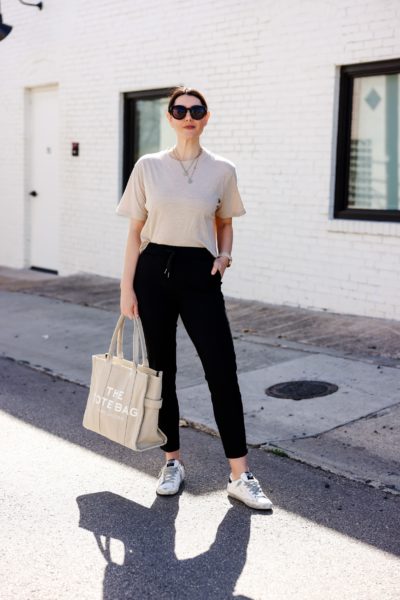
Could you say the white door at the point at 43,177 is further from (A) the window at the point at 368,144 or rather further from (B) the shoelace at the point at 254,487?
(B) the shoelace at the point at 254,487

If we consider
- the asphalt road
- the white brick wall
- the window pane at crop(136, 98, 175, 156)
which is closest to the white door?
the white brick wall

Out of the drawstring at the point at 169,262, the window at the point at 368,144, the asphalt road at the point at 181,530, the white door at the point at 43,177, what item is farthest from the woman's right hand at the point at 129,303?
the white door at the point at 43,177

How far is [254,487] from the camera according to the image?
4262 mm

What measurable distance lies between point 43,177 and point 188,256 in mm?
9296

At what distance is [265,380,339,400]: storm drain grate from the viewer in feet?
20.3

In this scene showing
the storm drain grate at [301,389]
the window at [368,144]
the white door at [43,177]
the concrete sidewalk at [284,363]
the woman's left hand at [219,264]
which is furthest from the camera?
the white door at [43,177]

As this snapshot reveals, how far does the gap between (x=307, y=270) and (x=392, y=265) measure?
3.52 feet

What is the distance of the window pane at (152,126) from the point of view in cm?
1105

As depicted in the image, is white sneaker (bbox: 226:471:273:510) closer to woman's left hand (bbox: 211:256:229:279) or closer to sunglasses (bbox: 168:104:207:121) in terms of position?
woman's left hand (bbox: 211:256:229:279)

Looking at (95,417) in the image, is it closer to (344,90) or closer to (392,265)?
(392,265)

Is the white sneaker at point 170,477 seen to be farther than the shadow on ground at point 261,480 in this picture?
Yes

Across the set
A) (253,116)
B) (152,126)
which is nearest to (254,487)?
(253,116)

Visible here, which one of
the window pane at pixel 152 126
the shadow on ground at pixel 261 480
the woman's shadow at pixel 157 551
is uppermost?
the window pane at pixel 152 126

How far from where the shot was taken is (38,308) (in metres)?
9.94
